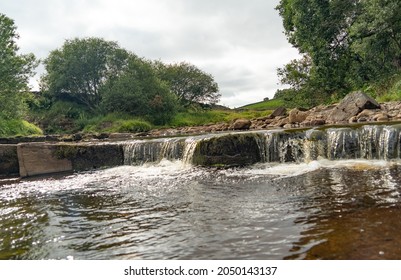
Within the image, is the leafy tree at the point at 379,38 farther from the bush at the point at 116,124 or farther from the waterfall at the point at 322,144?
the bush at the point at 116,124

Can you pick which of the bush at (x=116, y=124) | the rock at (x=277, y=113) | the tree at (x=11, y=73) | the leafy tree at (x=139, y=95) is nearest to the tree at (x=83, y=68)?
the leafy tree at (x=139, y=95)

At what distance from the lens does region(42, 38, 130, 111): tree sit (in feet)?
133

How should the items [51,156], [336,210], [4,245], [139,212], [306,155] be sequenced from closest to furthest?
1. [4,245]
2. [336,210]
3. [139,212]
4. [306,155]
5. [51,156]

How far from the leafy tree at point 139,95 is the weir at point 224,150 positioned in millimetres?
24393

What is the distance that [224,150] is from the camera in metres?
11.5

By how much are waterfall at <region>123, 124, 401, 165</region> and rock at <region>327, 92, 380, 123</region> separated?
23.2ft

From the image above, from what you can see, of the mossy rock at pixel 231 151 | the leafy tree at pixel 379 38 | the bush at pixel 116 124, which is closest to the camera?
the mossy rock at pixel 231 151

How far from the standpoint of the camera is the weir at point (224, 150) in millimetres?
9984

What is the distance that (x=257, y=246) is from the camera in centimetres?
354

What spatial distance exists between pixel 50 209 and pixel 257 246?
471 centimetres

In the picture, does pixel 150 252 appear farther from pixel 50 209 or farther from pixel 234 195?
pixel 50 209

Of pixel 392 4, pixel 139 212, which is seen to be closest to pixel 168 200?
pixel 139 212

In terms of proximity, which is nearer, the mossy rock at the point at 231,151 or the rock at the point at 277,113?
the mossy rock at the point at 231,151

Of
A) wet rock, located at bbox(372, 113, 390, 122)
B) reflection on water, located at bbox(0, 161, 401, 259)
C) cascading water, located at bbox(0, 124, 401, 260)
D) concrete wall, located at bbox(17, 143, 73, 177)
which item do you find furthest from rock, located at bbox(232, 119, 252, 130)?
reflection on water, located at bbox(0, 161, 401, 259)
